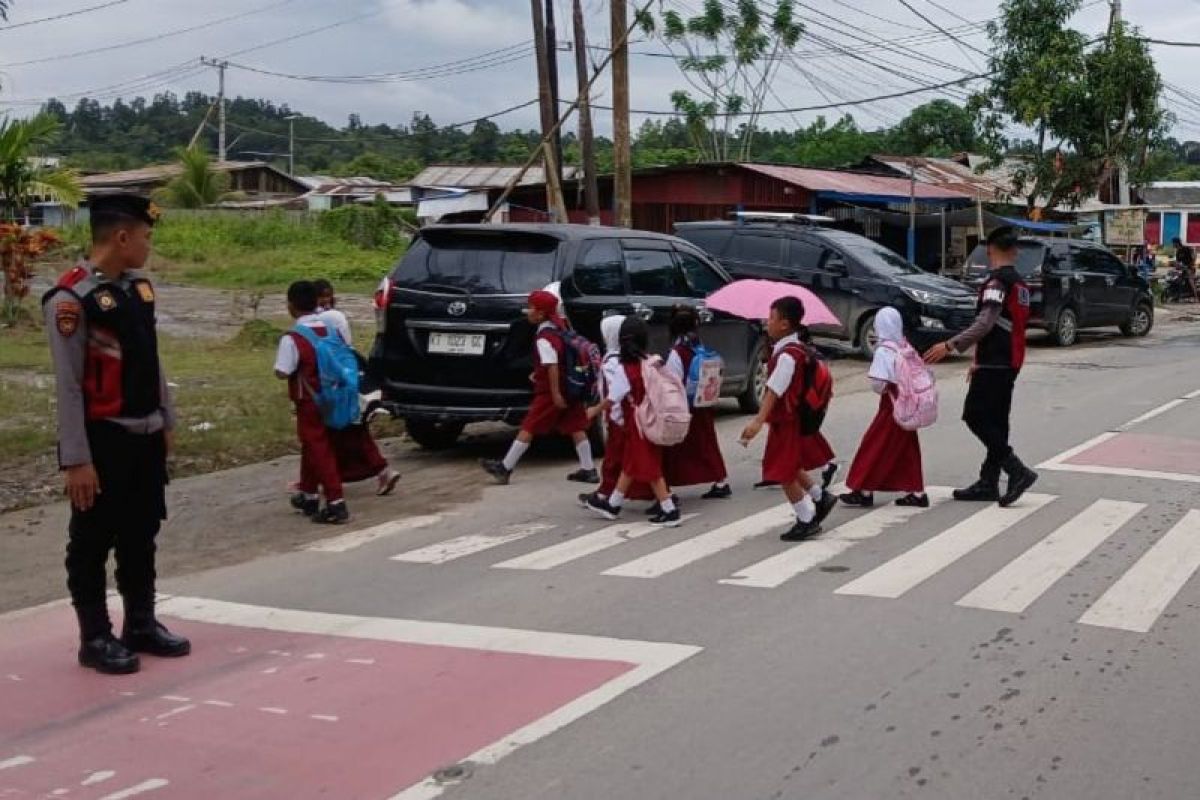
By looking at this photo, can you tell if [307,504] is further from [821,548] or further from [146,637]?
[821,548]

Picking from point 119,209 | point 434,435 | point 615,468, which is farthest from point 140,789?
point 434,435

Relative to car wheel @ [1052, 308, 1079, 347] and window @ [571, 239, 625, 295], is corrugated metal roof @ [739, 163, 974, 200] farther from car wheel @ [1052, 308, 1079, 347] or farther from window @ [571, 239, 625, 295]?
window @ [571, 239, 625, 295]

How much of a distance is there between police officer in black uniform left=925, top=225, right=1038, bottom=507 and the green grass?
71.5 ft

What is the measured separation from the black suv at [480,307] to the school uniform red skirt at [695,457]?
4.83 feet

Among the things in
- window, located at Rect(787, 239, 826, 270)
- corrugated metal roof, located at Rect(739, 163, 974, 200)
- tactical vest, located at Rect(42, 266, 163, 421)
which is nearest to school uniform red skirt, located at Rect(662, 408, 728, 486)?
tactical vest, located at Rect(42, 266, 163, 421)

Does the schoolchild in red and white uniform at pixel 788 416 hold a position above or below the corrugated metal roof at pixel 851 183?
below

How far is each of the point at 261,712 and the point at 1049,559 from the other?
4.45m

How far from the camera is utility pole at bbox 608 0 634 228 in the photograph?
21734mm

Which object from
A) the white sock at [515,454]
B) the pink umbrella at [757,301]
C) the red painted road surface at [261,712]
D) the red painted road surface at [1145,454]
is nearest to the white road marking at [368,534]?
the white sock at [515,454]

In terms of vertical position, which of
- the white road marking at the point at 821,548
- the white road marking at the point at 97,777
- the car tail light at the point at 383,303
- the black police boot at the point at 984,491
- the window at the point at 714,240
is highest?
the window at the point at 714,240

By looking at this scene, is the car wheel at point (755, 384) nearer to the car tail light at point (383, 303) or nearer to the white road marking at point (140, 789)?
the car tail light at point (383, 303)

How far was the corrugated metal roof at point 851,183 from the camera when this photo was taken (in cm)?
3142

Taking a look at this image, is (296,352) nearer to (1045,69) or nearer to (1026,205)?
A: (1045,69)

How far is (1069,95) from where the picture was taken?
30969 mm
